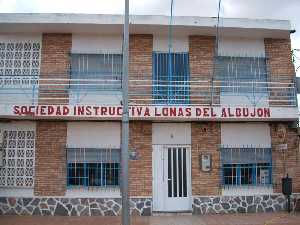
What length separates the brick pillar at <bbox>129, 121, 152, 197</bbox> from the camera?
13984 millimetres

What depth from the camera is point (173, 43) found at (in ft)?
48.9

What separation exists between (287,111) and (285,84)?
4.24ft

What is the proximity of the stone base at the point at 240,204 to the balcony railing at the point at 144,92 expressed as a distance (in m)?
3.29

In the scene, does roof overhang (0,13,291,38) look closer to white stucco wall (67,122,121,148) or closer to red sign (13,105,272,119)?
red sign (13,105,272,119)

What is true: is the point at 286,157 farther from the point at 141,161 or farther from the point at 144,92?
the point at 144,92

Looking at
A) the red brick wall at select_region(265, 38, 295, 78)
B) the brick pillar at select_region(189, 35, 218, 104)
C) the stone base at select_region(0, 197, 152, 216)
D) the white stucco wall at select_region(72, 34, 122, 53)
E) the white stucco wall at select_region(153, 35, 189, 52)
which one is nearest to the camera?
the stone base at select_region(0, 197, 152, 216)

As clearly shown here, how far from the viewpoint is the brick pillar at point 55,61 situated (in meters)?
14.3

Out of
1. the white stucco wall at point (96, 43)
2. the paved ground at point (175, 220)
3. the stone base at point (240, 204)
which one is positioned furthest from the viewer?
the white stucco wall at point (96, 43)

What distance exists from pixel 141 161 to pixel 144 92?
7.92ft

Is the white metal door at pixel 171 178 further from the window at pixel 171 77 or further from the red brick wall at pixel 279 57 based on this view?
the red brick wall at pixel 279 57

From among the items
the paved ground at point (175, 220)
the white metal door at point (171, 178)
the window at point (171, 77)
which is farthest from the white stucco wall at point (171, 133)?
the paved ground at point (175, 220)

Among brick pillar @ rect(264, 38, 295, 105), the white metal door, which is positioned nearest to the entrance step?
the white metal door

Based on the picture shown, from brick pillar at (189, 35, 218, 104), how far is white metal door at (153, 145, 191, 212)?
2053 mm

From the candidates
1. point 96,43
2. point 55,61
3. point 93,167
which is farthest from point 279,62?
point 55,61
